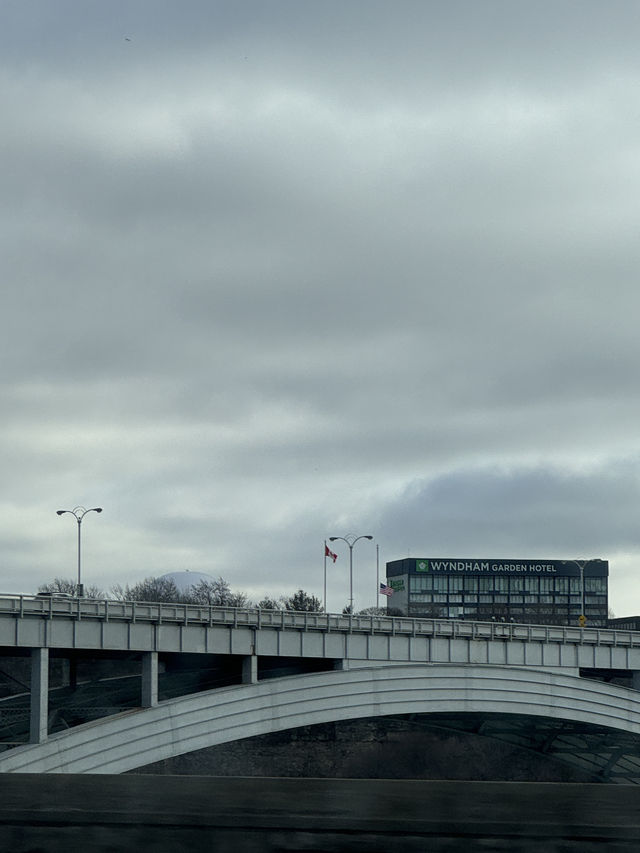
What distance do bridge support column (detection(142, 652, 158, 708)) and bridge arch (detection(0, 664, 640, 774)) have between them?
0.82m

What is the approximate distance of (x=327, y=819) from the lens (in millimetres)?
4215

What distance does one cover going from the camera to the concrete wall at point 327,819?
162 inches

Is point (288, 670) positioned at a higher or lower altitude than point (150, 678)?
lower

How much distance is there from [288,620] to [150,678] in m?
→ 8.90

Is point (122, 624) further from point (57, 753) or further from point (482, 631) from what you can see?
point (482, 631)

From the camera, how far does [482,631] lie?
2518 inches

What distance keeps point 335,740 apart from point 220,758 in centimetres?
849

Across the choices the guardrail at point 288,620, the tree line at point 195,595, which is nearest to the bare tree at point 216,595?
the tree line at point 195,595

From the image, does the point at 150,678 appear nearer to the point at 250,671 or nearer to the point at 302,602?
the point at 250,671

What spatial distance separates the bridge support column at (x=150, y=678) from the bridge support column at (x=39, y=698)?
5.15 metres

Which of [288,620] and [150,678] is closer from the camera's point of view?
[150,678]

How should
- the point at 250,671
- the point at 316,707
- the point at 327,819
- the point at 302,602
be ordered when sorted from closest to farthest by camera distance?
the point at 327,819 < the point at 250,671 < the point at 316,707 < the point at 302,602

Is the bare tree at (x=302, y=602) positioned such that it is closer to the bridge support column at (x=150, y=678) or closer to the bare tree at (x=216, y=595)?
the bare tree at (x=216, y=595)

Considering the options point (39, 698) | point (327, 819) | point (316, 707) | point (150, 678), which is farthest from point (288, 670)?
point (327, 819)
